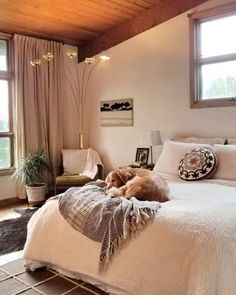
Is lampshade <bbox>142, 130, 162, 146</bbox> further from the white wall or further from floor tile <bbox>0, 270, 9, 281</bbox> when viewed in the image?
floor tile <bbox>0, 270, 9, 281</bbox>

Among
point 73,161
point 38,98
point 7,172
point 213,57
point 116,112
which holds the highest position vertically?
point 213,57

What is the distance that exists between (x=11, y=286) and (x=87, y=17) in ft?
11.6

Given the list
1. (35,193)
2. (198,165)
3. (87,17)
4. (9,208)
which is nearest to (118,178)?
(198,165)

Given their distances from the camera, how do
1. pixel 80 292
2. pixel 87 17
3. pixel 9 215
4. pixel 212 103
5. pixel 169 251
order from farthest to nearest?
1. pixel 87 17
2. pixel 9 215
3. pixel 212 103
4. pixel 80 292
5. pixel 169 251

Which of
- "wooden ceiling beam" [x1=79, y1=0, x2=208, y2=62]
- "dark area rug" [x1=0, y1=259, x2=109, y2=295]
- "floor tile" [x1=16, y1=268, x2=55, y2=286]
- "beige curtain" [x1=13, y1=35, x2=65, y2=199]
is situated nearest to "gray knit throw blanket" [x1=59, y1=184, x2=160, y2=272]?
"dark area rug" [x1=0, y1=259, x2=109, y2=295]

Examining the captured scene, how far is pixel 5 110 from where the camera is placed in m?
4.76

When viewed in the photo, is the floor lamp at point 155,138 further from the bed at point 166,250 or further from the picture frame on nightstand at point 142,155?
the bed at point 166,250

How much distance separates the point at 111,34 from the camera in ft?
16.5

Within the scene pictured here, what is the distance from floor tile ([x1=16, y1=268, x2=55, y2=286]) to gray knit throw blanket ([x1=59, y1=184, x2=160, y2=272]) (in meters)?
0.50

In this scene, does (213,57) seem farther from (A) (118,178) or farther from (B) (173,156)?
(A) (118,178)

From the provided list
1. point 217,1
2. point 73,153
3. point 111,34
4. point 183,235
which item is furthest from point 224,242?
point 111,34

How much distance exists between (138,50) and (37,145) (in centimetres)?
206

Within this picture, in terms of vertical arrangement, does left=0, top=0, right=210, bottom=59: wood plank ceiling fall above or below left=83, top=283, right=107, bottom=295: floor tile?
above

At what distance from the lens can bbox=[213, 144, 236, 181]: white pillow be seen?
9.92 ft
